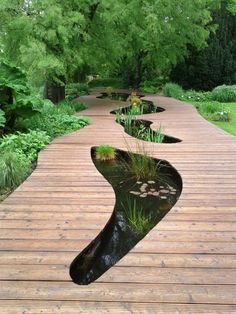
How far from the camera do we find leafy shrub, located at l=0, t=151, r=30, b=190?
4.16 metres

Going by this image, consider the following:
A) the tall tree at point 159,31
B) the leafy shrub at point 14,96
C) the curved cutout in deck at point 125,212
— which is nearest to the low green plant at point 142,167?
the curved cutout in deck at point 125,212

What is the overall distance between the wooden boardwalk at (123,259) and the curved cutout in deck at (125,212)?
14cm

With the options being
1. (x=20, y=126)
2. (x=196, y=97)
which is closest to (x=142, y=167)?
(x=20, y=126)

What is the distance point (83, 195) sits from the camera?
380 centimetres

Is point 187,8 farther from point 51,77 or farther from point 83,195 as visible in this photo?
point 83,195

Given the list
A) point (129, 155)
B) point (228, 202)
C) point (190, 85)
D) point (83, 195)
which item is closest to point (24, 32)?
point (129, 155)

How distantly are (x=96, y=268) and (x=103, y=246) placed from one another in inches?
13.4

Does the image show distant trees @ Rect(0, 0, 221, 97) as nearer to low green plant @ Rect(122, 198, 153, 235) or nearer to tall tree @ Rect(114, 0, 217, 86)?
tall tree @ Rect(114, 0, 217, 86)

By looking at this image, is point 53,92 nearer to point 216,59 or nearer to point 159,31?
point 159,31

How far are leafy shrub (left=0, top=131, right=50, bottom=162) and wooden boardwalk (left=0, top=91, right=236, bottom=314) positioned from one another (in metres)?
0.41

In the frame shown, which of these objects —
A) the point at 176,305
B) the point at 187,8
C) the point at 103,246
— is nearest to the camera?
the point at 176,305

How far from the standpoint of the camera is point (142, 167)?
16.3ft

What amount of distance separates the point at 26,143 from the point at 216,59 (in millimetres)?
13243

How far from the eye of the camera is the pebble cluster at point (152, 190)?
14.3 ft
